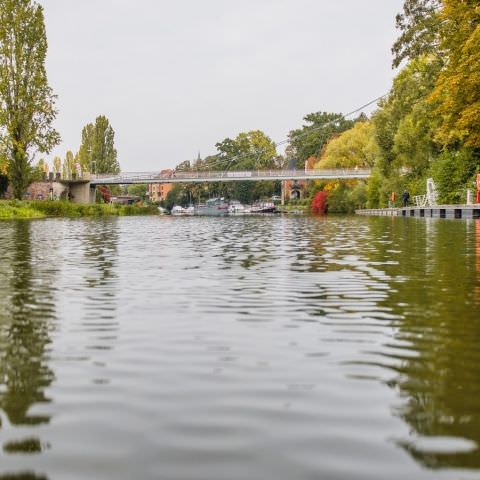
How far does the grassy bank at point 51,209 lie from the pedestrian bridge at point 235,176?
20.4m

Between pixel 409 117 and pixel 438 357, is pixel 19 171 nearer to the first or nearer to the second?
pixel 409 117

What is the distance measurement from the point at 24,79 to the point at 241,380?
5680cm

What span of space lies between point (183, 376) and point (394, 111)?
193ft

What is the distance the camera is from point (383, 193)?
7619 cm

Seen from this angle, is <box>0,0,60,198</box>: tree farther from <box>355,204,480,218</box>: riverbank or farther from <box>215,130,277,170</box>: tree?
<box>215,130,277,170</box>: tree

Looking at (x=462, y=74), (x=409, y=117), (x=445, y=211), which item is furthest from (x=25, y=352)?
(x=409, y=117)

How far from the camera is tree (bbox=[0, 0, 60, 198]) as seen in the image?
2248 inches

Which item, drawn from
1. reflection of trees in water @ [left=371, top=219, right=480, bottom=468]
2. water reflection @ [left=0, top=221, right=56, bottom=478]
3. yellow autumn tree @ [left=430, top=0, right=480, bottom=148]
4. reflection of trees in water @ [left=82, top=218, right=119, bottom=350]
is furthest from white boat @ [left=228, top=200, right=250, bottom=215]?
reflection of trees in water @ [left=371, top=219, right=480, bottom=468]

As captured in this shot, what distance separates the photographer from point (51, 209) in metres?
64.6

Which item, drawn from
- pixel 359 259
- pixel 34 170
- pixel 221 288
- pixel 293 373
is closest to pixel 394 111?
pixel 34 170

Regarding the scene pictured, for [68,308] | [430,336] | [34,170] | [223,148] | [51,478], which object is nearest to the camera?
[51,478]

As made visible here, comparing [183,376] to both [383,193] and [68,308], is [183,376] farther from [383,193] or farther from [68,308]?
[383,193]

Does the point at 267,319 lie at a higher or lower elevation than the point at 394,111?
lower

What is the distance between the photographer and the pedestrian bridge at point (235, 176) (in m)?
92.9
